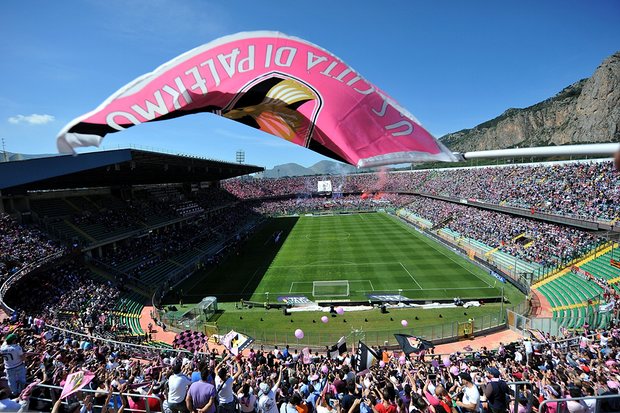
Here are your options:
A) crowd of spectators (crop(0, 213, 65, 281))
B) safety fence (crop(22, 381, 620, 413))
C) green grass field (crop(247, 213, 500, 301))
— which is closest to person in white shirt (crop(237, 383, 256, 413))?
safety fence (crop(22, 381, 620, 413))

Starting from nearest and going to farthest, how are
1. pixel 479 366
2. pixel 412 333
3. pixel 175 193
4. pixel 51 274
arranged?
pixel 479 366
pixel 412 333
pixel 51 274
pixel 175 193

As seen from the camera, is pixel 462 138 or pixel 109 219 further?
pixel 462 138

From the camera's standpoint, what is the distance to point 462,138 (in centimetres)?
15050

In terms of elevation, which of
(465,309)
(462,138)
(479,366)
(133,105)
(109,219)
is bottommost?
(465,309)

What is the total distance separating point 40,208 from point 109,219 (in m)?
5.47

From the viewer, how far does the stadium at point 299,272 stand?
3371mm

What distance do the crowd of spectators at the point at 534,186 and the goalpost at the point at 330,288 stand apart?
9784 mm

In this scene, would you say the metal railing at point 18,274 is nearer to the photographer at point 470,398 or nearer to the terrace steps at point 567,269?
the photographer at point 470,398

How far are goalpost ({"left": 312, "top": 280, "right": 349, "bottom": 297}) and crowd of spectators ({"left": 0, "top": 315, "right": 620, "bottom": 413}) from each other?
12051mm

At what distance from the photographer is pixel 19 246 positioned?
20.9 meters

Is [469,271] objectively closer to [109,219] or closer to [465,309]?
[465,309]

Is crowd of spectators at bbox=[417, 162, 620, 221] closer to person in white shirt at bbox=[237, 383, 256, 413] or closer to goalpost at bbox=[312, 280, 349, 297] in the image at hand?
goalpost at bbox=[312, 280, 349, 297]

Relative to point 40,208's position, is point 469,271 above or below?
below

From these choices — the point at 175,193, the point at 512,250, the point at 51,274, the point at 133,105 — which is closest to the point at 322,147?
the point at 133,105
